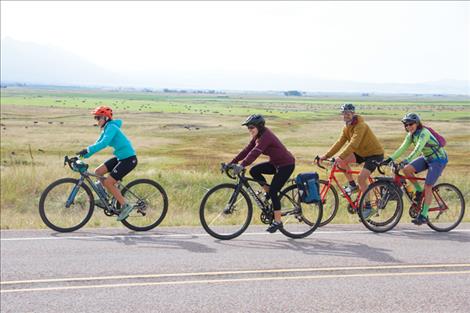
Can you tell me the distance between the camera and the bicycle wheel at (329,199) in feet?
31.8

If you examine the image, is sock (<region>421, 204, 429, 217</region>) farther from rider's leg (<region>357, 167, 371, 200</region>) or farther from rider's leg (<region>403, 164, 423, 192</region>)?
rider's leg (<region>357, 167, 371, 200</region>)

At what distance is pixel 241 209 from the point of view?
29.2 feet

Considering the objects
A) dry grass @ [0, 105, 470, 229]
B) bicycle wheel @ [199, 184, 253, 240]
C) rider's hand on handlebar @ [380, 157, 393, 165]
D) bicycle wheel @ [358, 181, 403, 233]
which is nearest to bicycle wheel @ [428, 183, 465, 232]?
bicycle wheel @ [358, 181, 403, 233]

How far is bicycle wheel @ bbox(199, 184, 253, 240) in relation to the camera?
8.80 m

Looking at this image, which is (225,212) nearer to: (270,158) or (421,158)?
(270,158)

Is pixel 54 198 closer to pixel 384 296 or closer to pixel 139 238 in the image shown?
pixel 139 238

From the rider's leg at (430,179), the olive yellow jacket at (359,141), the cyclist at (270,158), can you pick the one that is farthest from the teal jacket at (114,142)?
the rider's leg at (430,179)

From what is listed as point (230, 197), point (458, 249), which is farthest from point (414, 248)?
point (230, 197)

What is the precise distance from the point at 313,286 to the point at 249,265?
1215mm

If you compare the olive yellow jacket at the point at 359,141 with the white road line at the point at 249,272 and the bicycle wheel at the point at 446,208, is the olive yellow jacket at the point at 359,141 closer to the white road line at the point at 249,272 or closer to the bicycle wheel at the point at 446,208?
the bicycle wheel at the point at 446,208

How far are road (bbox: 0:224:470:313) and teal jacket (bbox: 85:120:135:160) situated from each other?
1562 mm

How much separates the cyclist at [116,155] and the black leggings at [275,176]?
2.44 metres

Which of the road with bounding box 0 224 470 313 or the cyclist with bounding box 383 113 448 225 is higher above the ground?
the cyclist with bounding box 383 113 448 225

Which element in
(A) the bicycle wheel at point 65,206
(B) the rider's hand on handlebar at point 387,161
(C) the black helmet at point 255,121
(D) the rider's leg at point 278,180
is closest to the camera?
(C) the black helmet at point 255,121
